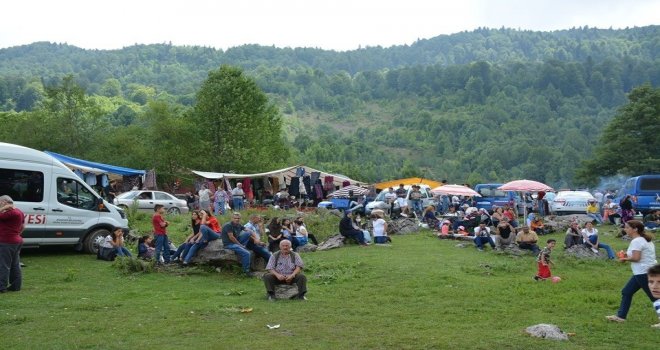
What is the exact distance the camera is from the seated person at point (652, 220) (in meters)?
26.9

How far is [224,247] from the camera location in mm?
15734

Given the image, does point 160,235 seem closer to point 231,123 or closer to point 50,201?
point 50,201

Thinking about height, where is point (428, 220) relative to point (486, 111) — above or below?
below

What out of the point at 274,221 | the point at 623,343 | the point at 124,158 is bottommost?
the point at 623,343

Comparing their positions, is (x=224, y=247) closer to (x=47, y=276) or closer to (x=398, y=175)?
(x=47, y=276)

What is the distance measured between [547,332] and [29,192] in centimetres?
1335

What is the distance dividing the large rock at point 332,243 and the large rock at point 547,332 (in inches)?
471

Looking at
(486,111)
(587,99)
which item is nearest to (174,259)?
(486,111)

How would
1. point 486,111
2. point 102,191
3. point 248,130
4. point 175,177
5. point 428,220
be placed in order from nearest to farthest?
1. point 428,220
2. point 102,191
3. point 175,177
4. point 248,130
5. point 486,111

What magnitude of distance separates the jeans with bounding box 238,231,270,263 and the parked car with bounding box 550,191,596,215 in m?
21.8

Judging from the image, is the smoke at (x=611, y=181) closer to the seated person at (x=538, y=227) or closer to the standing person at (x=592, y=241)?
the seated person at (x=538, y=227)

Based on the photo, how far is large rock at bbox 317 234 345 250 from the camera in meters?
21.5

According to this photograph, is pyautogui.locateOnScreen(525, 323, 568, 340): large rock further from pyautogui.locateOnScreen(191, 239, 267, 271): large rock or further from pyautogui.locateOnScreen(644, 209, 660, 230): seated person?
pyautogui.locateOnScreen(644, 209, 660, 230): seated person

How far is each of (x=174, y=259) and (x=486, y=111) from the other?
151462mm
